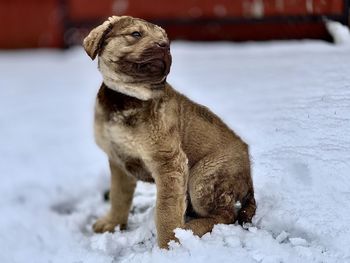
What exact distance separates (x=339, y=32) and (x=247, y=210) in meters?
0.74

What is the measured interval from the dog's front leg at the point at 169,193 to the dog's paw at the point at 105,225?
21.9 inches

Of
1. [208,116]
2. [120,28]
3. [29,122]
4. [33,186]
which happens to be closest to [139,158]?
[208,116]

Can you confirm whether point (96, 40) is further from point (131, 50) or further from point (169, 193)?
point (169, 193)

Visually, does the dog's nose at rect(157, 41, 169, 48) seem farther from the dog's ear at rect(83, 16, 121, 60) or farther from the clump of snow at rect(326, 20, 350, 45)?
the clump of snow at rect(326, 20, 350, 45)

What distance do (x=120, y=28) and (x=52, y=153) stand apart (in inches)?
92.5

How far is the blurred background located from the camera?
18.9 feet

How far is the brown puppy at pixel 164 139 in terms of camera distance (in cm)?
215

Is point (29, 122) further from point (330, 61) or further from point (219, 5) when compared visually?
point (330, 61)

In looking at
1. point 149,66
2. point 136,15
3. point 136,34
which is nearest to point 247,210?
point 149,66

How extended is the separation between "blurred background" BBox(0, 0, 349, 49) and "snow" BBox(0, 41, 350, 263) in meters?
1.30

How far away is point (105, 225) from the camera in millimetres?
2754

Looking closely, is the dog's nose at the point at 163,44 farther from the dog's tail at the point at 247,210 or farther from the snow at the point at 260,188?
the dog's tail at the point at 247,210

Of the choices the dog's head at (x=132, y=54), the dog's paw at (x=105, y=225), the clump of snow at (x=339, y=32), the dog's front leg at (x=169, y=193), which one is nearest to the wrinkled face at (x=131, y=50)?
the dog's head at (x=132, y=54)

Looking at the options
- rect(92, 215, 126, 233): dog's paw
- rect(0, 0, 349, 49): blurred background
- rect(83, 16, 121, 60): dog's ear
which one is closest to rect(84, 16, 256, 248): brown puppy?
rect(83, 16, 121, 60): dog's ear
